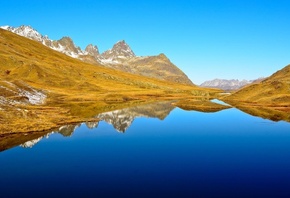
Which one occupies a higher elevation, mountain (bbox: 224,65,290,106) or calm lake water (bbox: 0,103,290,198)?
mountain (bbox: 224,65,290,106)

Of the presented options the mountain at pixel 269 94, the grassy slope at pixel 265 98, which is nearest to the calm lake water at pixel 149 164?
the grassy slope at pixel 265 98

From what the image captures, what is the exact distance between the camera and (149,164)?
1800 inches

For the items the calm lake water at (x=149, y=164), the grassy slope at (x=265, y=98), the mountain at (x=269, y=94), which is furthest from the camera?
the mountain at (x=269, y=94)

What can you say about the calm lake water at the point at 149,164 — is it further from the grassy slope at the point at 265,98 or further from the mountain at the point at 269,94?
the mountain at the point at 269,94

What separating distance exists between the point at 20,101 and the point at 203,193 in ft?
325

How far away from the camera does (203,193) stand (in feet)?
111

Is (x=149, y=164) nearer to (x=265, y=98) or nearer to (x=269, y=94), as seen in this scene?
(x=265, y=98)

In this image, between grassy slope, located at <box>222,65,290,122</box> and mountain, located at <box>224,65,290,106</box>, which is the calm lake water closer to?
grassy slope, located at <box>222,65,290,122</box>

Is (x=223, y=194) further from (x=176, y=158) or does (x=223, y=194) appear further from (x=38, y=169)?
(x=38, y=169)

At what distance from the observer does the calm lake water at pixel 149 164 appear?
115 ft

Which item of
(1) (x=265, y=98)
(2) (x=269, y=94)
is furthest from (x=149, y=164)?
(2) (x=269, y=94)

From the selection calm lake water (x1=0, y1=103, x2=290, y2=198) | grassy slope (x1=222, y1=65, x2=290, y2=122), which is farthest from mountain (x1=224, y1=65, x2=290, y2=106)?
calm lake water (x1=0, y1=103, x2=290, y2=198)

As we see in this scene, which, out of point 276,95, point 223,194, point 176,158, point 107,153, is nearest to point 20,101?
point 107,153

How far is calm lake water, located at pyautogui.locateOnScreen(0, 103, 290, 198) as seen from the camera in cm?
3503
